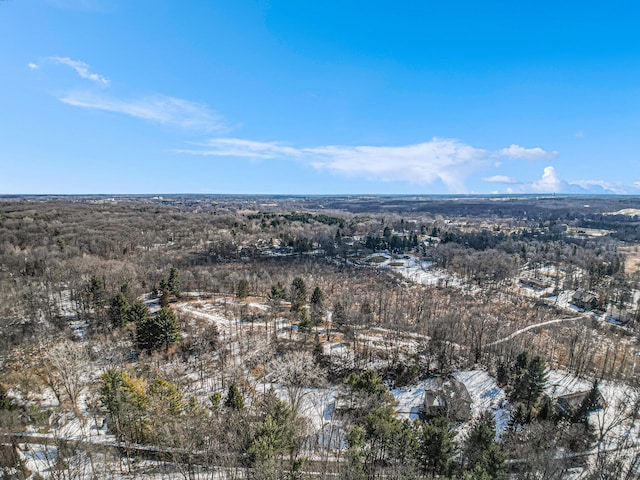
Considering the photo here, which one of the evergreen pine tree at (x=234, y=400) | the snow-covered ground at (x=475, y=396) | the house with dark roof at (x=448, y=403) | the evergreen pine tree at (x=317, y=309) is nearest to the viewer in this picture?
the evergreen pine tree at (x=234, y=400)

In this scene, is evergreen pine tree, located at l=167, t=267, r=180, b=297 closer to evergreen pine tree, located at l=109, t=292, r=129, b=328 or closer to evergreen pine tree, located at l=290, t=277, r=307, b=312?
evergreen pine tree, located at l=109, t=292, r=129, b=328

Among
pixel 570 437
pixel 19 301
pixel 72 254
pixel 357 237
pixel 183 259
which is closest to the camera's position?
pixel 570 437

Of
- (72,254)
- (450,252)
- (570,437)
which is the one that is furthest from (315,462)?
(450,252)

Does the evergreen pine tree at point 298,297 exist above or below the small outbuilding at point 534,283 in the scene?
above

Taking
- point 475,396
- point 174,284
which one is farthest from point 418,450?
point 174,284

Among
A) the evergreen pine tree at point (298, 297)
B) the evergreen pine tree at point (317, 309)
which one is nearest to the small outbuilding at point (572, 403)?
the evergreen pine tree at point (317, 309)

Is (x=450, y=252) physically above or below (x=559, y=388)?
above

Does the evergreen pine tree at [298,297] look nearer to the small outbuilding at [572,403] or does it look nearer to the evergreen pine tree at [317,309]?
the evergreen pine tree at [317,309]

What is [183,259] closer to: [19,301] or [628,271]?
[19,301]

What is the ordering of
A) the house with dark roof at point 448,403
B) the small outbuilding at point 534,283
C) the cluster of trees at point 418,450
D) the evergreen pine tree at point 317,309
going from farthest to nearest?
the small outbuilding at point 534,283
the evergreen pine tree at point 317,309
the house with dark roof at point 448,403
the cluster of trees at point 418,450

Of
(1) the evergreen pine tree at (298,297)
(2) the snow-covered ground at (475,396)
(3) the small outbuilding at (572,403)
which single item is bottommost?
(2) the snow-covered ground at (475,396)

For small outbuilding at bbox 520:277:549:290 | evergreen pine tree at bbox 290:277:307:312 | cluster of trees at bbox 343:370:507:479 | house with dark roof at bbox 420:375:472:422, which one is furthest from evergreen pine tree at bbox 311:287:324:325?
small outbuilding at bbox 520:277:549:290
